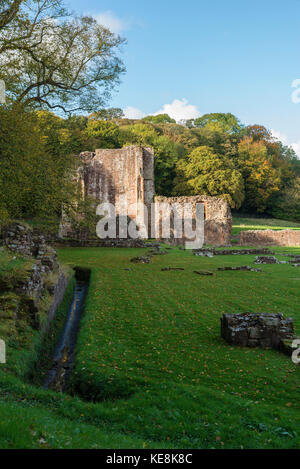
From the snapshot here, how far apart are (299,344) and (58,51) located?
17.0 metres

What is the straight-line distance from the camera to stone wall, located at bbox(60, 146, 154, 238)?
41531 mm

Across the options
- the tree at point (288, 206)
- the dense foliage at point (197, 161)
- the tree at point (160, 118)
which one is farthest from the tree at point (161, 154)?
the tree at point (160, 118)

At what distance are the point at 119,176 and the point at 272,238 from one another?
62.4ft

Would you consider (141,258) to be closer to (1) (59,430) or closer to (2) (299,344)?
(2) (299,344)

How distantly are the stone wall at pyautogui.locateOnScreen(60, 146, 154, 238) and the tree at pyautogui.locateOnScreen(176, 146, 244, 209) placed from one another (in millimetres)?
8880

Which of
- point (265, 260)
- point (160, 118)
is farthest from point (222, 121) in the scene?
point (265, 260)

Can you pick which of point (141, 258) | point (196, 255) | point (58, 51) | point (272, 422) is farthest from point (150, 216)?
point (272, 422)

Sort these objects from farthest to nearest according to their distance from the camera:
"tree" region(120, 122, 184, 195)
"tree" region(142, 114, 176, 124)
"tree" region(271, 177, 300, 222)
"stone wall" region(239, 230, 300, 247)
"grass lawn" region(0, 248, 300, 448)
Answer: "tree" region(142, 114, 176, 124), "tree" region(271, 177, 300, 222), "tree" region(120, 122, 184, 195), "stone wall" region(239, 230, 300, 247), "grass lawn" region(0, 248, 300, 448)

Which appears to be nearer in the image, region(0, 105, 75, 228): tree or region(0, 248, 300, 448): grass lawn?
region(0, 248, 300, 448): grass lawn

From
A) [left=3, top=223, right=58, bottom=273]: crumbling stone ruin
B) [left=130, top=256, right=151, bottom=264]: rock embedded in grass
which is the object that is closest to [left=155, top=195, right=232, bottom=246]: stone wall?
[left=130, top=256, right=151, bottom=264]: rock embedded in grass

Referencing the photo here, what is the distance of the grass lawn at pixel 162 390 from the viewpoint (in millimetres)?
4555

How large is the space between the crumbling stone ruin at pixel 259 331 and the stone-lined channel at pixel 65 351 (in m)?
3.64

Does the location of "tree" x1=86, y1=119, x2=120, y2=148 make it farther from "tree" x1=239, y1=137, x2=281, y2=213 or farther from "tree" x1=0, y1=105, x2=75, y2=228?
"tree" x1=0, y1=105, x2=75, y2=228

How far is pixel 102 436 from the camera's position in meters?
4.42
